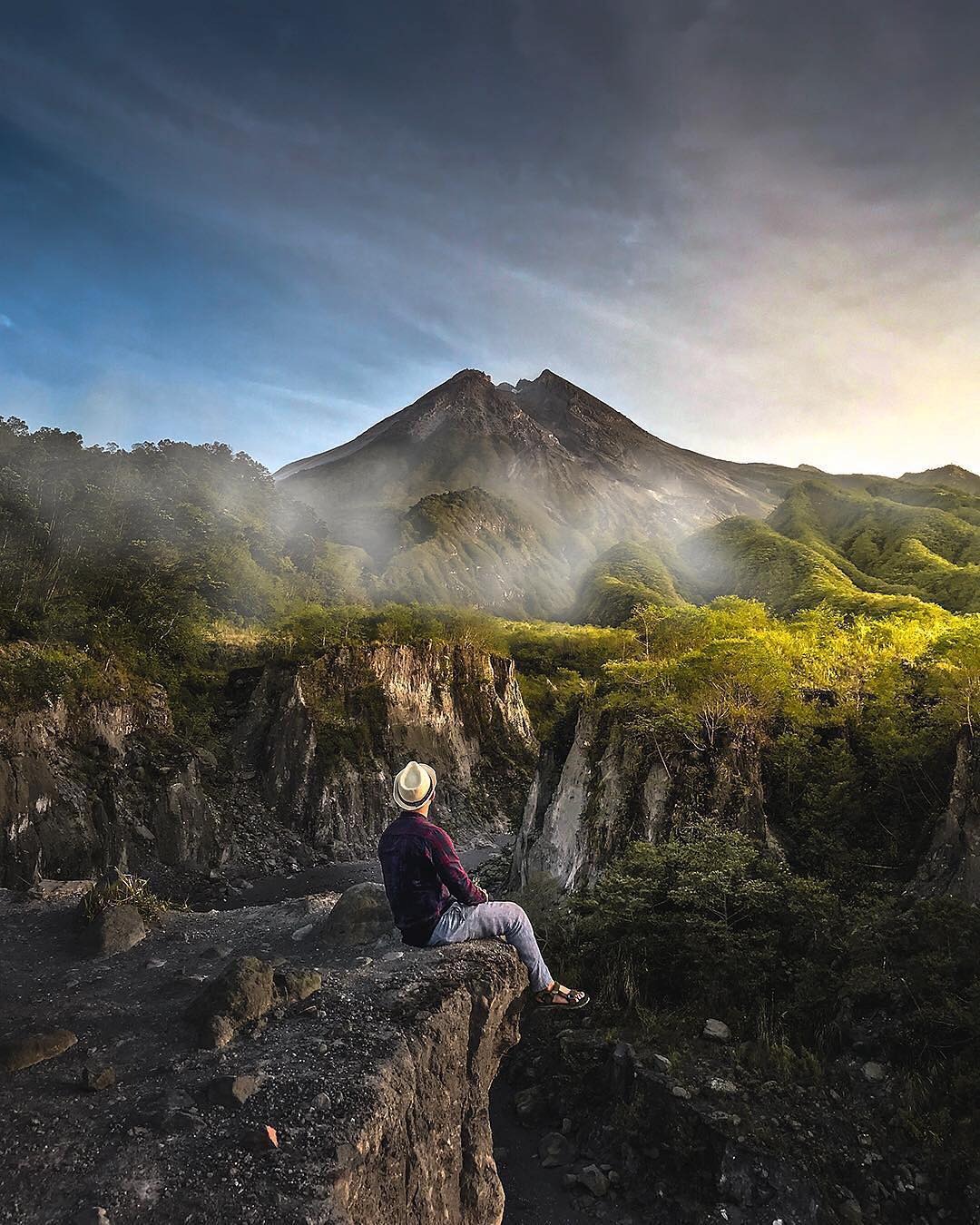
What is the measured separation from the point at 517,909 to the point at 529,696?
50.0 metres

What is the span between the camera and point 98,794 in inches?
912

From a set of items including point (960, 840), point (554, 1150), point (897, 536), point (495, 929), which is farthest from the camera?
point (897, 536)

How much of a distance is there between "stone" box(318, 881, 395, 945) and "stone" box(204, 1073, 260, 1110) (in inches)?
124

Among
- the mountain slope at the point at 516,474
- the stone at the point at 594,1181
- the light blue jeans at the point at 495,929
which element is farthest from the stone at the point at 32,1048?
the mountain slope at the point at 516,474

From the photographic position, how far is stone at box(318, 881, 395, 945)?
8.08m

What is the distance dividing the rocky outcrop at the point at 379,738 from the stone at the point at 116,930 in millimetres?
24150

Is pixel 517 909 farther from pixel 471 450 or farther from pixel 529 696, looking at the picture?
pixel 471 450

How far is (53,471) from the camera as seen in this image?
34.2m

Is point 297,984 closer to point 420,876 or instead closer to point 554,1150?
point 420,876

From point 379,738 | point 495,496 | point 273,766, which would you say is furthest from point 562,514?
point 273,766

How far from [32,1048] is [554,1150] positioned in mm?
9100

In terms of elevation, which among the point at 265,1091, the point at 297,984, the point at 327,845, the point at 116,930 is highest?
the point at 265,1091

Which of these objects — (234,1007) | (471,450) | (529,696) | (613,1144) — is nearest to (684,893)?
(613,1144)

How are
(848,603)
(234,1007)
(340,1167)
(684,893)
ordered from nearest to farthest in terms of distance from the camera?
(340,1167) < (234,1007) < (684,893) < (848,603)
